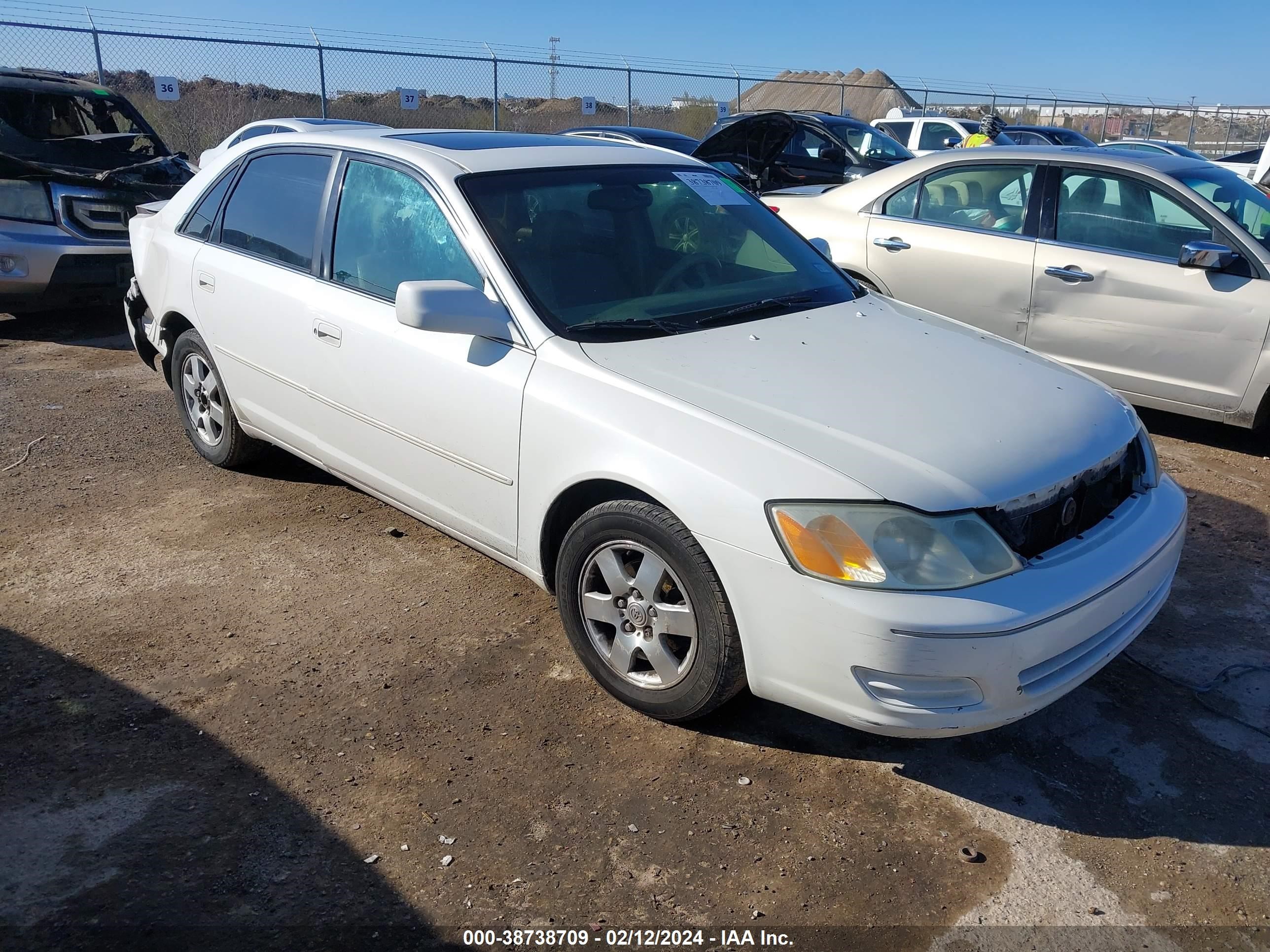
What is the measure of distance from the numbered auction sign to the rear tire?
10.9 m

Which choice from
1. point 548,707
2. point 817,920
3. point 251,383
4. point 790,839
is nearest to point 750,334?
point 548,707

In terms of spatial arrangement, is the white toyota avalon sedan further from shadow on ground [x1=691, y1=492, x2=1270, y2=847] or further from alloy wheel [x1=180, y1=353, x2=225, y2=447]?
shadow on ground [x1=691, y1=492, x2=1270, y2=847]

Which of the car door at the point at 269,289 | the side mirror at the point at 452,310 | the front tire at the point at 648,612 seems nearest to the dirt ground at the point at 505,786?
the front tire at the point at 648,612

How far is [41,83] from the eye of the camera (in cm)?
898

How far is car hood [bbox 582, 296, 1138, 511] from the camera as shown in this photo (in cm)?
275

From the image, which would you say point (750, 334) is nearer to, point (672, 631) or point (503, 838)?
point (672, 631)

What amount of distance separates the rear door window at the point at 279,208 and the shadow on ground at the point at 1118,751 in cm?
255

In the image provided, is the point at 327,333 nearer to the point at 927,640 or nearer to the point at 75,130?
the point at 927,640

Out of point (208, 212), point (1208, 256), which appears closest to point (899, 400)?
point (1208, 256)

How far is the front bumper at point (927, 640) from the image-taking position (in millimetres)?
2572

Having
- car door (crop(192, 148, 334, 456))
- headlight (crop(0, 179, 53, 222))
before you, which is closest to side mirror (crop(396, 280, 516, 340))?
car door (crop(192, 148, 334, 456))

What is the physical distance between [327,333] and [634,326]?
1282 millimetres

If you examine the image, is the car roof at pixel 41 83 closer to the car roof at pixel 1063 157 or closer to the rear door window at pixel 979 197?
the car roof at pixel 1063 157

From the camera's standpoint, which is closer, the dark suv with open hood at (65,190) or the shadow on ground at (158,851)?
the shadow on ground at (158,851)
